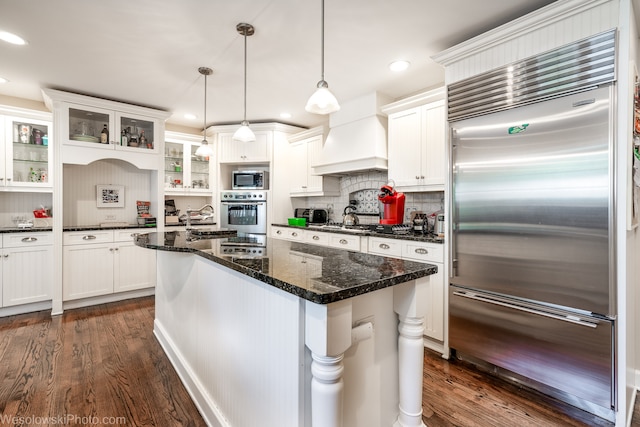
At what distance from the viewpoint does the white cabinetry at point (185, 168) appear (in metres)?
4.60

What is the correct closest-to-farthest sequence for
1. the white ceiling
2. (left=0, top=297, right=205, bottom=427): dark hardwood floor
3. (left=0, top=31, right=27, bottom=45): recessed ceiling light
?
(left=0, top=297, right=205, bottom=427): dark hardwood floor < the white ceiling < (left=0, top=31, right=27, bottom=45): recessed ceiling light

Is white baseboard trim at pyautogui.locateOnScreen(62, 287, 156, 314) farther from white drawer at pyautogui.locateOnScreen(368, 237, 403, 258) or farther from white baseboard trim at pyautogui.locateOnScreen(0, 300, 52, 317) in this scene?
white drawer at pyautogui.locateOnScreen(368, 237, 403, 258)

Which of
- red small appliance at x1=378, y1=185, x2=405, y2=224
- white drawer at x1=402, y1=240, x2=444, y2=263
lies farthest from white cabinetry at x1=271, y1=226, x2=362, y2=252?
white drawer at x1=402, y1=240, x2=444, y2=263

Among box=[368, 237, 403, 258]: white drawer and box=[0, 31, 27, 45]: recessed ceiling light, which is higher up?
box=[0, 31, 27, 45]: recessed ceiling light

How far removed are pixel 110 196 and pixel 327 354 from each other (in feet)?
14.3

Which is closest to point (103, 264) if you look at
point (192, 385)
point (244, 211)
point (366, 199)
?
point (244, 211)

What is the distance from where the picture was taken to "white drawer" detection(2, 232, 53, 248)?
3.24 meters

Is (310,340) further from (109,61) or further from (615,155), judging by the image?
(109,61)

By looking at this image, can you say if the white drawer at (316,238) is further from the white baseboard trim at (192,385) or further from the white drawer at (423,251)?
the white baseboard trim at (192,385)

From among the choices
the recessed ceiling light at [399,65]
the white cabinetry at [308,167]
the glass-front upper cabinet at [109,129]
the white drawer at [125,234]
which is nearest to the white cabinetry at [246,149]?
the white cabinetry at [308,167]

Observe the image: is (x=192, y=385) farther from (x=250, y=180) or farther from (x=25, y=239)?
(x=250, y=180)

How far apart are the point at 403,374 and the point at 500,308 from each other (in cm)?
A: 114

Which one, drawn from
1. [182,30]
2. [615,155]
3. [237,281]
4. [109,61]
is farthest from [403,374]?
[109,61]

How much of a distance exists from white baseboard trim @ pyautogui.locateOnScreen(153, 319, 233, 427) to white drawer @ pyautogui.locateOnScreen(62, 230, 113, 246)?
5.65 feet
